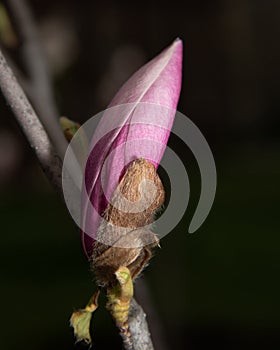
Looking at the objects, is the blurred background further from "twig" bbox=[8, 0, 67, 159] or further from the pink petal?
the pink petal

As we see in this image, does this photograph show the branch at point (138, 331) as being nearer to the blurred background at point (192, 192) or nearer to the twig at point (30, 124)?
the twig at point (30, 124)

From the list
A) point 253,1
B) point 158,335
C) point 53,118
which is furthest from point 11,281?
point 253,1

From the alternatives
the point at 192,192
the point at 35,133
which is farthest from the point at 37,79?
the point at 192,192

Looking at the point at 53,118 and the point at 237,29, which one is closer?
the point at 53,118

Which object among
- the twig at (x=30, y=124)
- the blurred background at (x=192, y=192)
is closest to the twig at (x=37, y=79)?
the blurred background at (x=192, y=192)

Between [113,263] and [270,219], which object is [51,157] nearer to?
[113,263]

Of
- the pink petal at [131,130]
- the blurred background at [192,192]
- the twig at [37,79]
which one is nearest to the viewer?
the pink petal at [131,130]
